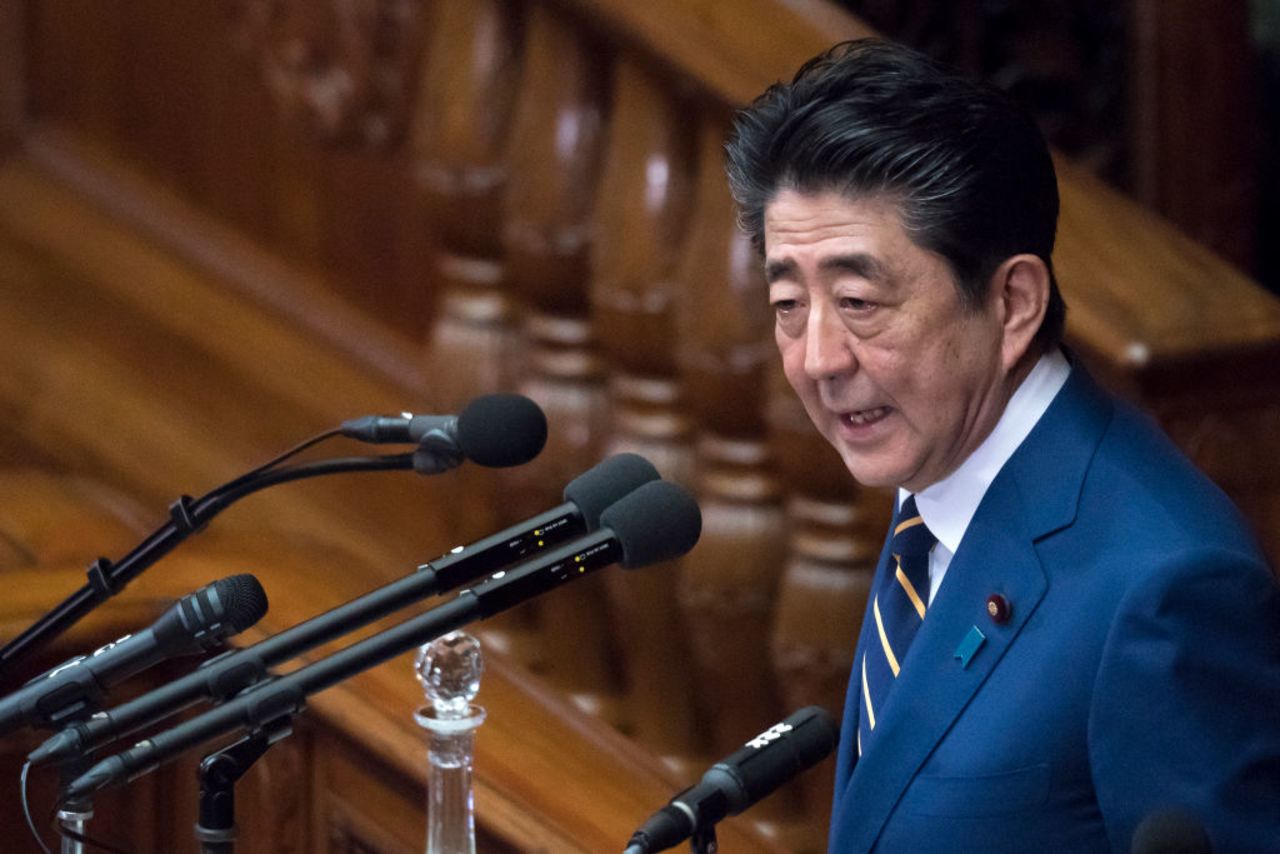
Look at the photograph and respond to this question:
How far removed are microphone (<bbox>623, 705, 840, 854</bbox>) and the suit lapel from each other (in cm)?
14

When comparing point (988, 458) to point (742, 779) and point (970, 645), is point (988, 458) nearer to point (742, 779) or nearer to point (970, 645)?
point (970, 645)

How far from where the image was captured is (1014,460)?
1.92 m

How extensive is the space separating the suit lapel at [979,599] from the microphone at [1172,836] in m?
0.59

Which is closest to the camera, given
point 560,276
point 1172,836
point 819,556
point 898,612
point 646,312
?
point 1172,836

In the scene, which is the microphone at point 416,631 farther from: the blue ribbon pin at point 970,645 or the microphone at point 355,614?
the blue ribbon pin at point 970,645

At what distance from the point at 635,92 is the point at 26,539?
1166 millimetres

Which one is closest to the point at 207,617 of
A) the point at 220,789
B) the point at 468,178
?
the point at 220,789

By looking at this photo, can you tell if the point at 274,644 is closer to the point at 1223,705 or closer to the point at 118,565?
the point at 118,565

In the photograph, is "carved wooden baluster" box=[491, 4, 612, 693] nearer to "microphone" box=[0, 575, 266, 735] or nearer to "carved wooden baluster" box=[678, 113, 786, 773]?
"carved wooden baluster" box=[678, 113, 786, 773]

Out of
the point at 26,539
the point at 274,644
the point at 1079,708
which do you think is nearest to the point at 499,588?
the point at 274,644

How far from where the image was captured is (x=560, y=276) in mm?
3146

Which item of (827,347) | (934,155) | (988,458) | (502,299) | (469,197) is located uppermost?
(934,155)

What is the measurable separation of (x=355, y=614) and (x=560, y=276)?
155 cm

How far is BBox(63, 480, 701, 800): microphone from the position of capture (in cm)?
161
